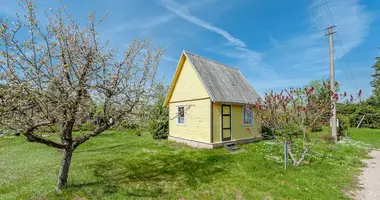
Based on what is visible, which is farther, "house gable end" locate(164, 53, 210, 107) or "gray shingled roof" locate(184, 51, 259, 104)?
"house gable end" locate(164, 53, 210, 107)

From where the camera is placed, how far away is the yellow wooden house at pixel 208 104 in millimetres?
9974

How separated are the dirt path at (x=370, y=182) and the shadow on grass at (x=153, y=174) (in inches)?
142

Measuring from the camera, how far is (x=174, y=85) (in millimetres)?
12602

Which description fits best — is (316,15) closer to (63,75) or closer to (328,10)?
(328,10)

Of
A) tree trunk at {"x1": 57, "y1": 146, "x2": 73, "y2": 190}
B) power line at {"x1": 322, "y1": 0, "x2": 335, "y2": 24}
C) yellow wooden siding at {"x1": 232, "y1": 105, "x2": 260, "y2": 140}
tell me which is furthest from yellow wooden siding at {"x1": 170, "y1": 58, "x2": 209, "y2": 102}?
power line at {"x1": 322, "y1": 0, "x2": 335, "y2": 24}

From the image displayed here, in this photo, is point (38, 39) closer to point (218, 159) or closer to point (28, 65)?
point (28, 65)

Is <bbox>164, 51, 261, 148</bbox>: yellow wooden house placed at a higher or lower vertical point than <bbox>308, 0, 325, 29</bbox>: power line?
lower

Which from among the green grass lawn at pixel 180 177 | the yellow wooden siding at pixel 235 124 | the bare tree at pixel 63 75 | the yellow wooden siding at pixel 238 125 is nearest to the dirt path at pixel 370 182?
the green grass lawn at pixel 180 177

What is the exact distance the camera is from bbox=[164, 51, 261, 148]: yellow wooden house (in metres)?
9.97

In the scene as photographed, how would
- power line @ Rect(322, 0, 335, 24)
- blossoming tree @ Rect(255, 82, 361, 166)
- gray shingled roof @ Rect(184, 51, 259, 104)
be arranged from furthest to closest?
power line @ Rect(322, 0, 335, 24)
gray shingled roof @ Rect(184, 51, 259, 104)
blossoming tree @ Rect(255, 82, 361, 166)

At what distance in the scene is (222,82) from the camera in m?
11.5

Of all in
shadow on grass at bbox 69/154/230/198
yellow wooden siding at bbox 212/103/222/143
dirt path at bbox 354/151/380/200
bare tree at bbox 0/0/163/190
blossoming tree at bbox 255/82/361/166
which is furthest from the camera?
yellow wooden siding at bbox 212/103/222/143

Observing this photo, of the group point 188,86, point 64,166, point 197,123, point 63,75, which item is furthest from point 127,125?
point 188,86

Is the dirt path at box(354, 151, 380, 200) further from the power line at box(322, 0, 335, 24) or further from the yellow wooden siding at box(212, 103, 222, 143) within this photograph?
the power line at box(322, 0, 335, 24)
